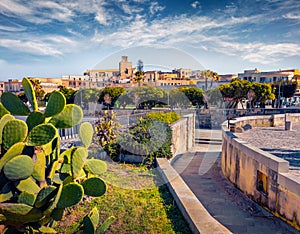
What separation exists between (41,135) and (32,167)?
28 centimetres

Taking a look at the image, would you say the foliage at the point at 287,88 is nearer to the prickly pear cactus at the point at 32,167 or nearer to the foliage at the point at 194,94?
the foliage at the point at 194,94

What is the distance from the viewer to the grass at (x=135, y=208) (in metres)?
4.46

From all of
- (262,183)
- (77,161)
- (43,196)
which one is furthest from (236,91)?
(43,196)

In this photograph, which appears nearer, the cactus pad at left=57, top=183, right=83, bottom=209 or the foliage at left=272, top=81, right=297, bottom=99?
the cactus pad at left=57, top=183, right=83, bottom=209

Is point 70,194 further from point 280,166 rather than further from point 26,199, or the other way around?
point 280,166

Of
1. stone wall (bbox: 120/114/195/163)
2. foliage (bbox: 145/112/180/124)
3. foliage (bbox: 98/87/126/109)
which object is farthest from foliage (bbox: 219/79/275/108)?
foliage (bbox: 145/112/180/124)

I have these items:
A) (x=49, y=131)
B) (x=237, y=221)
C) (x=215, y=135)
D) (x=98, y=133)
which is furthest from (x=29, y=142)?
(x=215, y=135)

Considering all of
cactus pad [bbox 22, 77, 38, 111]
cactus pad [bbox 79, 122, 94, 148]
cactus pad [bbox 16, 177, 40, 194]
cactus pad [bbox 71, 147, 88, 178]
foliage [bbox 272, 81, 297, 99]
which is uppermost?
foliage [bbox 272, 81, 297, 99]

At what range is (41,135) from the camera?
2107 mm

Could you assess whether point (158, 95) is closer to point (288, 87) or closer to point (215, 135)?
point (215, 135)

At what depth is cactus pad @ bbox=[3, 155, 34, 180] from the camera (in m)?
2.02

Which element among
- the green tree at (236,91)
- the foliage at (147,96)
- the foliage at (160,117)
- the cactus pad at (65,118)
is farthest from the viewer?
the green tree at (236,91)

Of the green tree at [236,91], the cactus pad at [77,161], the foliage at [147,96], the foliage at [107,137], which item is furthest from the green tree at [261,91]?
the cactus pad at [77,161]

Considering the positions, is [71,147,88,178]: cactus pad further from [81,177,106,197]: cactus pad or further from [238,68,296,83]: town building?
[238,68,296,83]: town building
